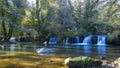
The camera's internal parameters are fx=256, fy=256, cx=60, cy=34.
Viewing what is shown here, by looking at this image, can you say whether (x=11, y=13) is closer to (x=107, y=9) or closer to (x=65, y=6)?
(x=107, y=9)

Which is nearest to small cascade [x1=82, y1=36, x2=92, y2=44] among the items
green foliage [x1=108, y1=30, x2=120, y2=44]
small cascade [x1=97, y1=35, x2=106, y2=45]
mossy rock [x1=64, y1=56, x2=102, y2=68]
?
small cascade [x1=97, y1=35, x2=106, y2=45]

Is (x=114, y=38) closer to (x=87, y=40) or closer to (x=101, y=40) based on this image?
(x=101, y=40)

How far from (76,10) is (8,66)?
3647 cm

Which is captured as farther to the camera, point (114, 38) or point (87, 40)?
point (87, 40)

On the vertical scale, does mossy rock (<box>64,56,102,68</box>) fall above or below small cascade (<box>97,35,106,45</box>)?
below

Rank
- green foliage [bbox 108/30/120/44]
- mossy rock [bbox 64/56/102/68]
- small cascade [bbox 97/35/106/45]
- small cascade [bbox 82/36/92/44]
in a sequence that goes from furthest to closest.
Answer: small cascade [bbox 82/36/92/44] → small cascade [bbox 97/35/106/45] → green foliage [bbox 108/30/120/44] → mossy rock [bbox 64/56/102/68]

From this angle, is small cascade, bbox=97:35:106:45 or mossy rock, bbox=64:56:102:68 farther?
small cascade, bbox=97:35:106:45

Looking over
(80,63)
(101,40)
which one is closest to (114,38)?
(101,40)

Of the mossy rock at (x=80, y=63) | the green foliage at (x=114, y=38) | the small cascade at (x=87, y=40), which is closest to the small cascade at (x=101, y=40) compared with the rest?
the green foliage at (x=114, y=38)

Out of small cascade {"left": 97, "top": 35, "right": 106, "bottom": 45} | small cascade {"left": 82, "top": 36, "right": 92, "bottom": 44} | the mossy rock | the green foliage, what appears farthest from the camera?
small cascade {"left": 82, "top": 36, "right": 92, "bottom": 44}

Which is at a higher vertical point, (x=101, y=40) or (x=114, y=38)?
(x=114, y=38)

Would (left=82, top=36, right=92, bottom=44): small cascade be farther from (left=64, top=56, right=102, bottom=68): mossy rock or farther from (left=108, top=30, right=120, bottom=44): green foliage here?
(left=64, top=56, right=102, bottom=68): mossy rock

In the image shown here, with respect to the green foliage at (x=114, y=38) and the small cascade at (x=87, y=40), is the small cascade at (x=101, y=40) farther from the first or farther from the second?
the small cascade at (x=87, y=40)

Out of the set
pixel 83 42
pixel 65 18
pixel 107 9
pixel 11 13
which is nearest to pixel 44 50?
pixel 11 13
